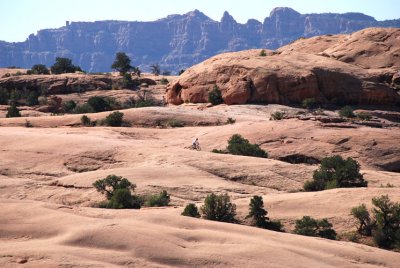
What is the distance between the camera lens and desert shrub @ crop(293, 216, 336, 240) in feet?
51.8

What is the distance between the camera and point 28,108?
44969mm

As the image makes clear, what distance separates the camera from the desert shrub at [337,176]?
22.0m

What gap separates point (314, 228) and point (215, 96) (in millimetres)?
28173

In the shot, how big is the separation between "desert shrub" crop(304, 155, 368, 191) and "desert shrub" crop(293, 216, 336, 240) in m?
5.53

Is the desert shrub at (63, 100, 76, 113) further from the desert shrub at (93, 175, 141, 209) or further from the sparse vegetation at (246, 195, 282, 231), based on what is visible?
the sparse vegetation at (246, 195, 282, 231)

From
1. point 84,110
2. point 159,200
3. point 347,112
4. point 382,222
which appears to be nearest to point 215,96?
point 347,112

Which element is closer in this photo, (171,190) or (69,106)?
(171,190)

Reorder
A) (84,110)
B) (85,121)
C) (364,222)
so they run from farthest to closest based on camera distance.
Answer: (84,110)
(85,121)
(364,222)

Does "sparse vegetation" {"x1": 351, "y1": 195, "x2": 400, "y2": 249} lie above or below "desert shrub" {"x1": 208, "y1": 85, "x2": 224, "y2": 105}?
below

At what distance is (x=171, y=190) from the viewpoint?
66.1 ft

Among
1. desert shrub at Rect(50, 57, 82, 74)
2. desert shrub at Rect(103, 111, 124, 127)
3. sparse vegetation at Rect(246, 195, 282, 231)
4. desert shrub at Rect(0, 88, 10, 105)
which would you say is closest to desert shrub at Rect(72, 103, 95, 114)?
desert shrub at Rect(0, 88, 10, 105)

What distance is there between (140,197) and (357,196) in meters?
6.69

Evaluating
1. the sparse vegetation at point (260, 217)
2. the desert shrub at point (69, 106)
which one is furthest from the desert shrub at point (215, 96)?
the sparse vegetation at point (260, 217)

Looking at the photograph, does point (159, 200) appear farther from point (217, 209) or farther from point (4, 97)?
point (4, 97)
